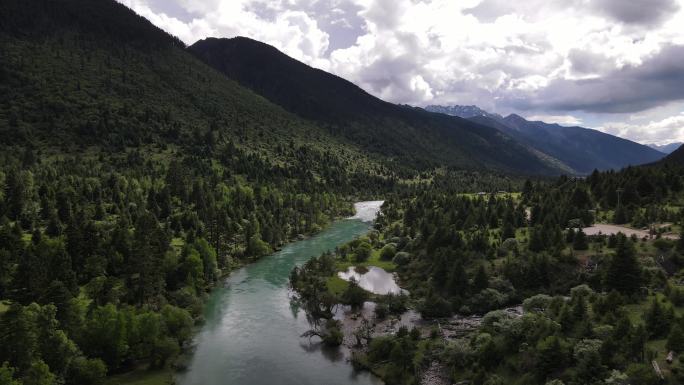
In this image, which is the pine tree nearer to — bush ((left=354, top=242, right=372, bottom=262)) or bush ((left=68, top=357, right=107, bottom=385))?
bush ((left=354, top=242, right=372, bottom=262))

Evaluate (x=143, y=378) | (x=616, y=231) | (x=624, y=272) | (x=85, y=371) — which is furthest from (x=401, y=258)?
(x=85, y=371)

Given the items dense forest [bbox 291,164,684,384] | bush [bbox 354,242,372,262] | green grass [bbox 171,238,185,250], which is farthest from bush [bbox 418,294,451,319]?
green grass [bbox 171,238,185,250]

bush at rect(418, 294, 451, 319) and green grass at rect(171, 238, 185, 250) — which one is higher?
green grass at rect(171, 238, 185, 250)

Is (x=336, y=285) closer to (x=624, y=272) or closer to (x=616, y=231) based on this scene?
(x=624, y=272)

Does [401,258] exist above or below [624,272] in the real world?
below

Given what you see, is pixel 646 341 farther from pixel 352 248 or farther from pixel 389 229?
pixel 389 229

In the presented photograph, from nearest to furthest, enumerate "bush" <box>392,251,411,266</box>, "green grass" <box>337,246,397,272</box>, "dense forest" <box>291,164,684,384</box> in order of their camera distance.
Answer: "dense forest" <box>291,164,684,384</box> → "green grass" <box>337,246,397,272</box> → "bush" <box>392,251,411,266</box>
